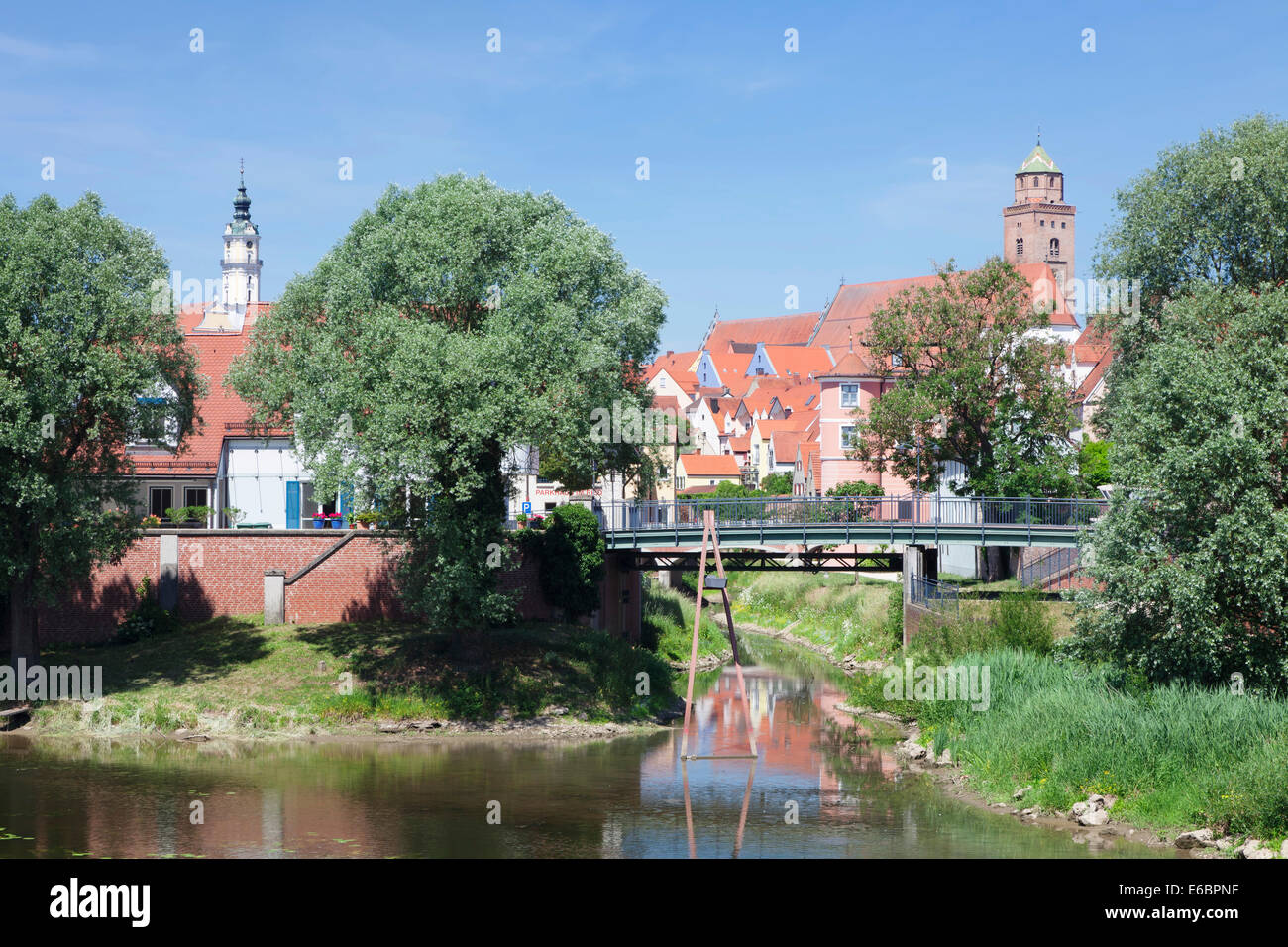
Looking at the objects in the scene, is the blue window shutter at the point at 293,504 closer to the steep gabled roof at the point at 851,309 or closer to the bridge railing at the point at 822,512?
the bridge railing at the point at 822,512

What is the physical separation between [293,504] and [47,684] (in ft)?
47.5

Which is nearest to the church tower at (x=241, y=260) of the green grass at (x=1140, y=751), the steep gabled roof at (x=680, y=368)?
the steep gabled roof at (x=680, y=368)

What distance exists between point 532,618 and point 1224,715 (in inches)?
915

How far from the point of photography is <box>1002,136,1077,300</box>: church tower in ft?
557

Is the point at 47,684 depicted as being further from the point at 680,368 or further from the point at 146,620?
the point at 680,368

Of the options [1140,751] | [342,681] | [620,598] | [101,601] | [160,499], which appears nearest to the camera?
[1140,751]

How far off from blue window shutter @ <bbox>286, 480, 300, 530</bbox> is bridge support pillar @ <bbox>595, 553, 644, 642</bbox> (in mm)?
12534

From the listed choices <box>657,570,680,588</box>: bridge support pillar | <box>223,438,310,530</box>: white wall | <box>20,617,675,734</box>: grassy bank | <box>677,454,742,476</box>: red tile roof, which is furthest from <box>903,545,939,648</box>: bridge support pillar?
<box>677,454,742,476</box>: red tile roof

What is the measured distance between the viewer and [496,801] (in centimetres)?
2795

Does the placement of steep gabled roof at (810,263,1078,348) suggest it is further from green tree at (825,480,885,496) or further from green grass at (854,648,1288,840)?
green grass at (854,648,1288,840)

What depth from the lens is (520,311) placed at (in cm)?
3541

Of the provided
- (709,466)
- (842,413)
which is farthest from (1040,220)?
(842,413)

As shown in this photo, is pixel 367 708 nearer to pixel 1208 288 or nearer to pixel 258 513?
pixel 258 513
